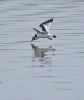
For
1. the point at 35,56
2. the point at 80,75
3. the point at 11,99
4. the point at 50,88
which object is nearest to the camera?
the point at 11,99

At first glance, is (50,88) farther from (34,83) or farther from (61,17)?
(61,17)

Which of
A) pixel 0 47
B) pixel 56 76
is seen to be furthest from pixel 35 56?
pixel 56 76

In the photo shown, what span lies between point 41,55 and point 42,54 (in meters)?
0.16

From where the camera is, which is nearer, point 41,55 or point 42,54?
point 41,55

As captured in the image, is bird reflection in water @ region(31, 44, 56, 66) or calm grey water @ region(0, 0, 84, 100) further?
bird reflection in water @ region(31, 44, 56, 66)

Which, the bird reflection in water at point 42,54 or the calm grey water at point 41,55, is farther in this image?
the bird reflection in water at point 42,54

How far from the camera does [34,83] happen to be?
1873 centimetres

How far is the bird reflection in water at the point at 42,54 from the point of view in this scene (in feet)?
72.1

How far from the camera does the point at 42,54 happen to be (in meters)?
23.3

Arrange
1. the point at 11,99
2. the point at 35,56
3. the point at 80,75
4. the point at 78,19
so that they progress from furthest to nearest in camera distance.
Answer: the point at 78,19, the point at 35,56, the point at 80,75, the point at 11,99

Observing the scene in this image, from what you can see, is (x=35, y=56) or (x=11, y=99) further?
(x=35, y=56)

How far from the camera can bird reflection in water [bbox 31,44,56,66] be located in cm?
2198

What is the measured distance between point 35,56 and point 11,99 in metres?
5.89

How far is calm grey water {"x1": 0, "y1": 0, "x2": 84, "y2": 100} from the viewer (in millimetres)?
18000
